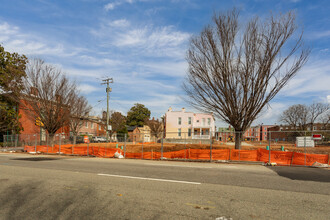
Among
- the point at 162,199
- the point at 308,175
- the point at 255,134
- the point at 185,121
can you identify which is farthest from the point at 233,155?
the point at 185,121

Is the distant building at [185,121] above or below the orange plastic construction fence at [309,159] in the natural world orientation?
above

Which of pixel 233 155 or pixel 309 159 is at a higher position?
pixel 309 159

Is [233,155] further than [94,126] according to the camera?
No

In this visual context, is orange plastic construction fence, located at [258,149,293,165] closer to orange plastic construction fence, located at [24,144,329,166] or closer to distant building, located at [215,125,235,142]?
orange plastic construction fence, located at [24,144,329,166]

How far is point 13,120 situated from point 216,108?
104 feet

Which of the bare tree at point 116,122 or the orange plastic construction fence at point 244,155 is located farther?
the bare tree at point 116,122

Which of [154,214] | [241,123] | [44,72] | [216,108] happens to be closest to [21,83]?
[44,72]

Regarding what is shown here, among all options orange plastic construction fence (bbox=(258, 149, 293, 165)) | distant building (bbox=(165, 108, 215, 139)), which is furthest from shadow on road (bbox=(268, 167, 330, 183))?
distant building (bbox=(165, 108, 215, 139))

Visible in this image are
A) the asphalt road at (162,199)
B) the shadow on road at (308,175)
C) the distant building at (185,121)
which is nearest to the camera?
the asphalt road at (162,199)

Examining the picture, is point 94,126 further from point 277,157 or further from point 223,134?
point 277,157

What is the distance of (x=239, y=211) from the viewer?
4645mm

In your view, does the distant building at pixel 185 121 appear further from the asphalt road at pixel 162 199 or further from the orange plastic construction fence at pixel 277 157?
the asphalt road at pixel 162 199

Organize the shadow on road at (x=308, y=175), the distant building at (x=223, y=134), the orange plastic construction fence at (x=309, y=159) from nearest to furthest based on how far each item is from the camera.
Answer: the shadow on road at (x=308, y=175) → the orange plastic construction fence at (x=309, y=159) → the distant building at (x=223, y=134)

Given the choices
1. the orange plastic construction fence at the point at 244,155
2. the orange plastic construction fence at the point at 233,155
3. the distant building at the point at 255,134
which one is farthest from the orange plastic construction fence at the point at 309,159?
the distant building at the point at 255,134
